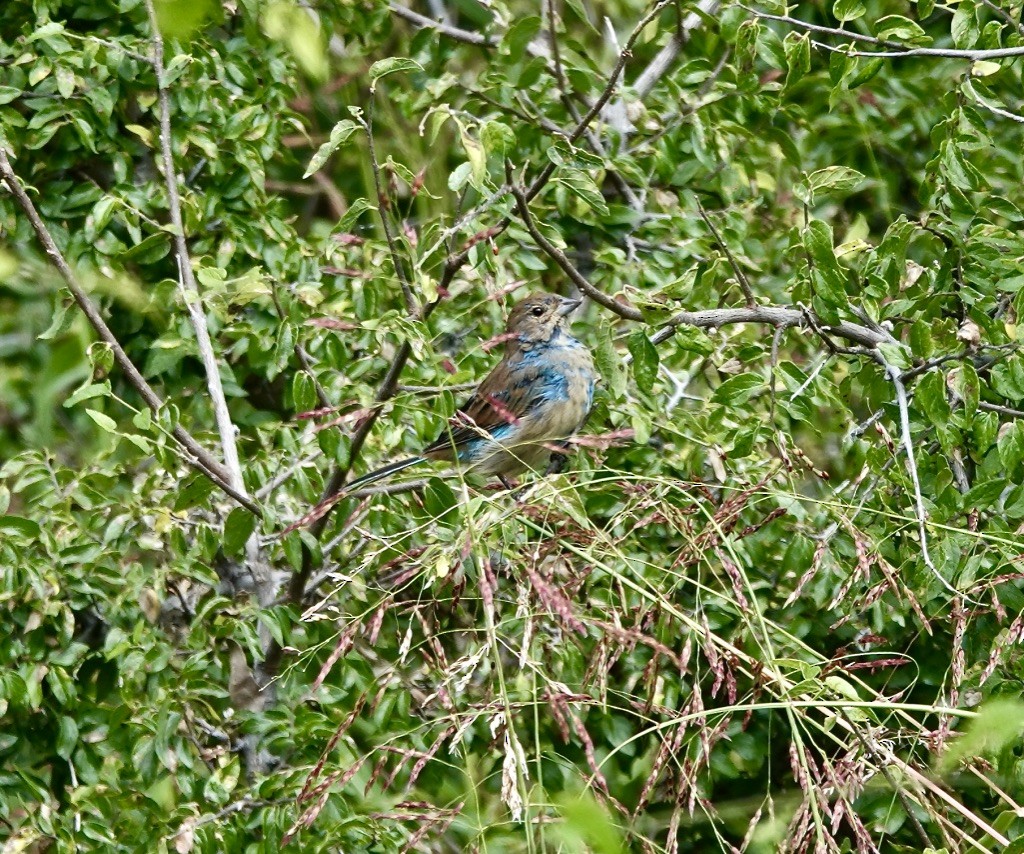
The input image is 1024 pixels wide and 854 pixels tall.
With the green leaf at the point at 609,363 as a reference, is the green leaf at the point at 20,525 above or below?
below

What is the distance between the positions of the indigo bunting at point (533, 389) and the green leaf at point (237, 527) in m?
0.98

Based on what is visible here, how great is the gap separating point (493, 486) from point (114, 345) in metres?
1.26

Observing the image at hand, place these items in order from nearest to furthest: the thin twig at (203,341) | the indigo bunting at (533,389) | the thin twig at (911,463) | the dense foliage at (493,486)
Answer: the thin twig at (911,463) → the dense foliage at (493,486) → the thin twig at (203,341) → the indigo bunting at (533,389)

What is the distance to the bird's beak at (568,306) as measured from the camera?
4.53 metres

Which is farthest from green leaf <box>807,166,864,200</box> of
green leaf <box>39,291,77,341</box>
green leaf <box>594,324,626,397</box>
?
green leaf <box>39,291,77,341</box>

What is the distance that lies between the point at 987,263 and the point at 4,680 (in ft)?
8.29

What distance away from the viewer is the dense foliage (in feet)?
9.92

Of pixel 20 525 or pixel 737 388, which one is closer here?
pixel 737 388

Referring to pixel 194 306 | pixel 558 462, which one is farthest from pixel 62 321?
pixel 558 462

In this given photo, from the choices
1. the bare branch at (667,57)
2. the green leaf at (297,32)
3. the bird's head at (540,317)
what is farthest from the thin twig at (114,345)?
the bare branch at (667,57)

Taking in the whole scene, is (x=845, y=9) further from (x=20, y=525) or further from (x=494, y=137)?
(x=20, y=525)

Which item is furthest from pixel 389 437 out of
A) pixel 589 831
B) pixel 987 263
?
pixel 589 831

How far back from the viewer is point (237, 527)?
344cm

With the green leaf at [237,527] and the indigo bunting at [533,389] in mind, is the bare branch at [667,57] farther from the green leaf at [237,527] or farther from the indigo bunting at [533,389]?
the green leaf at [237,527]
